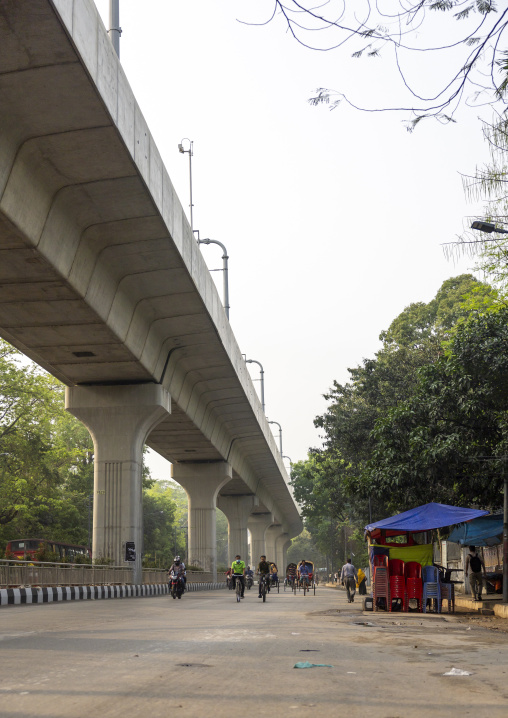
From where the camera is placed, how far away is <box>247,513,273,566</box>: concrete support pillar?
75.8 meters

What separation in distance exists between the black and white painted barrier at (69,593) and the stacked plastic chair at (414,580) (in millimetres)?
8933

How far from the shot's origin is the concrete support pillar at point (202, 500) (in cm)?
4369

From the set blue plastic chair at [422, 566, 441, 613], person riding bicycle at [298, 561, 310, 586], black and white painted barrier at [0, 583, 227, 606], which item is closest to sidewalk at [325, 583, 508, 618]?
blue plastic chair at [422, 566, 441, 613]

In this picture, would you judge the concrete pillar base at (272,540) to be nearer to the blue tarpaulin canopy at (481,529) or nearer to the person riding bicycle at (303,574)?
the person riding bicycle at (303,574)

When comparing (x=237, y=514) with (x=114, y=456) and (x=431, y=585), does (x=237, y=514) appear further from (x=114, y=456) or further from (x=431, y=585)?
(x=431, y=585)

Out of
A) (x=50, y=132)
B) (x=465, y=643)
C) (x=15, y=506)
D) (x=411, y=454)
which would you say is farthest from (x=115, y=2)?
(x=15, y=506)

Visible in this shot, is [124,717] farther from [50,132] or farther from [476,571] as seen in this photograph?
[476,571]

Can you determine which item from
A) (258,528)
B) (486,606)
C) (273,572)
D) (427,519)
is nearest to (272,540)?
(258,528)

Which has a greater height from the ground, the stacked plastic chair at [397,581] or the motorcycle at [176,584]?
the stacked plastic chair at [397,581]

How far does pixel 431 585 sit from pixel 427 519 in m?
1.39

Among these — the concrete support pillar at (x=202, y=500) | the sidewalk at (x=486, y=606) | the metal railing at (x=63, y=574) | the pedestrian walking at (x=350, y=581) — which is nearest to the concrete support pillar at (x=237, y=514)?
the concrete support pillar at (x=202, y=500)

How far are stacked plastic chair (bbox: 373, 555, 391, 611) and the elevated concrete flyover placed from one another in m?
8.11

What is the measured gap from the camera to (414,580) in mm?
17922

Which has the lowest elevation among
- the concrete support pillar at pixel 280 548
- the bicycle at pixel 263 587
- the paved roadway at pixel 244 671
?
the concrete support pillar at pixel 280 548
